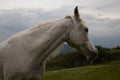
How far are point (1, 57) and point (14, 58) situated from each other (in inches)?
18.0

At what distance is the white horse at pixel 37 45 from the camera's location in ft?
33.5

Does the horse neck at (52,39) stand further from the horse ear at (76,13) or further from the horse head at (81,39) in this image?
the horse ear at (76,13)

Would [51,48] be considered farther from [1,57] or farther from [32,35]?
[1,57]

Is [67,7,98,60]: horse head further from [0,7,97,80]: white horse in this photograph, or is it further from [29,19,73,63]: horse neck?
[29,19,73,63]: horse neck

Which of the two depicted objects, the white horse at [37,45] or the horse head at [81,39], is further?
the horse head at [81,39]

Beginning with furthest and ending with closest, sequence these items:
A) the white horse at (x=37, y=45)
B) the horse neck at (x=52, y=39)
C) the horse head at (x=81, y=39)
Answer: the horse head at (x=81, y=39), the horse neck at (x=52, y=39), the white horse at (x=37, y=45)

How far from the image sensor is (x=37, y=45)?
10.5 metres

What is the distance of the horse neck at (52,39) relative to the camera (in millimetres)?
10523

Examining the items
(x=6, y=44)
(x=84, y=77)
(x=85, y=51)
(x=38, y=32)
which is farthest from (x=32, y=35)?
(x=84, y=77)

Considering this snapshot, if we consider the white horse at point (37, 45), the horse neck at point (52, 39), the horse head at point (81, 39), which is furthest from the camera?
the horse head at point (81, 39)

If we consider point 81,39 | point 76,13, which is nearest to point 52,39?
point 81,39

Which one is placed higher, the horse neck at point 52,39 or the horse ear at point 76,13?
the horse ear at point 76,13

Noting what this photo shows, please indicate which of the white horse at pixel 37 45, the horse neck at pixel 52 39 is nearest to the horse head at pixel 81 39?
the white horse at pixel 37 45

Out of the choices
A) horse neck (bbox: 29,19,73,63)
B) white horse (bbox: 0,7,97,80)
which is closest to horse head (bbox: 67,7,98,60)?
white horse (bbox: 0,7,97,80)
